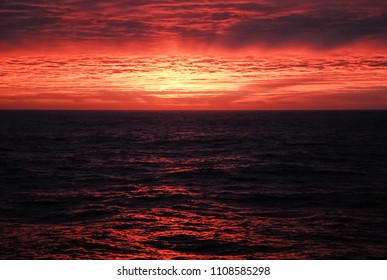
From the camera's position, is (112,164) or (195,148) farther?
(195,148)

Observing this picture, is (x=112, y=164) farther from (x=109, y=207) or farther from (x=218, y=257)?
(x=218, y=257)

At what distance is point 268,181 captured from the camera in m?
30.7

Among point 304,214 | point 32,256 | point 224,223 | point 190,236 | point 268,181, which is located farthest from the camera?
point 268,181

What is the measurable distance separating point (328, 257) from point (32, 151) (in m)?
42.2

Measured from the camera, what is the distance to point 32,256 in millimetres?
14828

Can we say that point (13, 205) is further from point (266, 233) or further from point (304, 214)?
point (304, 214)

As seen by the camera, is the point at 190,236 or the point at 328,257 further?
the point at 190,236

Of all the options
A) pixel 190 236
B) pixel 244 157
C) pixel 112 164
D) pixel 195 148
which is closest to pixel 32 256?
pixel 190 236

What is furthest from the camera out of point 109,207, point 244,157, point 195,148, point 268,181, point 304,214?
point 195,148

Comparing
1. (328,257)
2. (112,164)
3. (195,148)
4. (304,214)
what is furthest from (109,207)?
(195,148)

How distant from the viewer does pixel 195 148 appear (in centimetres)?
5659

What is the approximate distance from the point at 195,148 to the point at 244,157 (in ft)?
40.7

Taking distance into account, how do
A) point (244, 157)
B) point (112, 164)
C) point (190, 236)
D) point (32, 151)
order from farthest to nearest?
point (32, 151), point (244, 157), point (112, 164), point (190, 236)

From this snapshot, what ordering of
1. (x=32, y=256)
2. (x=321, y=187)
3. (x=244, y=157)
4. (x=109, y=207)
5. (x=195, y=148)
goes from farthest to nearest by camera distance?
(x=195, y=148)
(x=244, y=157)
(x=321, y=187)
(x=109, y=207)
(x=32, y=256)
